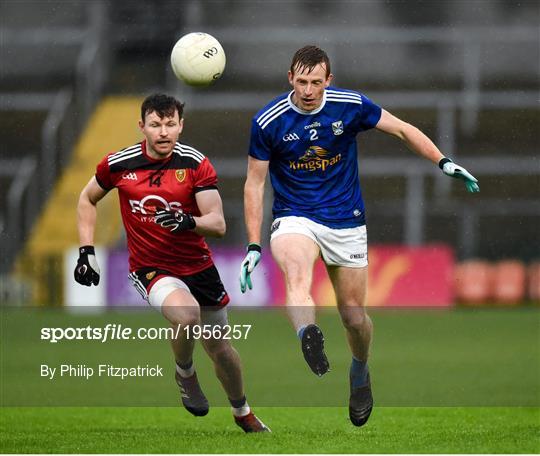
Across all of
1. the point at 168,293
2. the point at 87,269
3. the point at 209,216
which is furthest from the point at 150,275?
the point at 209,216

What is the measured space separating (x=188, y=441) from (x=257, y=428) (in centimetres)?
53

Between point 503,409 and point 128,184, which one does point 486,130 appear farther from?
point 128,184

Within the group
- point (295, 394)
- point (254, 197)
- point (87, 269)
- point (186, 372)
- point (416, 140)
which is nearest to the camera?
point (254, 197)

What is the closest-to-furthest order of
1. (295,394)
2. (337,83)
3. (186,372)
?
(186,372) < (295,394) < (337,83)

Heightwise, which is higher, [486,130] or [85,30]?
[85,30]

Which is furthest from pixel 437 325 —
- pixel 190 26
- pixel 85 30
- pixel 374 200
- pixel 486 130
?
pixel 85 30

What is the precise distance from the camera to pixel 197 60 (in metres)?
→ 7.89

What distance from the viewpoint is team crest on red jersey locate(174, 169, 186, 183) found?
7.42 m

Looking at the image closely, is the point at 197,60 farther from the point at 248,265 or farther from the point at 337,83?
the point at 337,83

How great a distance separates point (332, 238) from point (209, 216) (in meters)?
0.75

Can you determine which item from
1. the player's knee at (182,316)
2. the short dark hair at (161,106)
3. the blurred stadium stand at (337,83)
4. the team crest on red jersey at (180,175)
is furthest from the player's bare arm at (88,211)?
the blurred stadium stand at (337,83)

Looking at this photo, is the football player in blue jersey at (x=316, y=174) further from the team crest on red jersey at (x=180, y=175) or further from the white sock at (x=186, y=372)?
the white sock at (x=186, y=372)

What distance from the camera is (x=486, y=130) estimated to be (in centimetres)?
2292

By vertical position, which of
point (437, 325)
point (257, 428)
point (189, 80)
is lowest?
point (437, 325)
